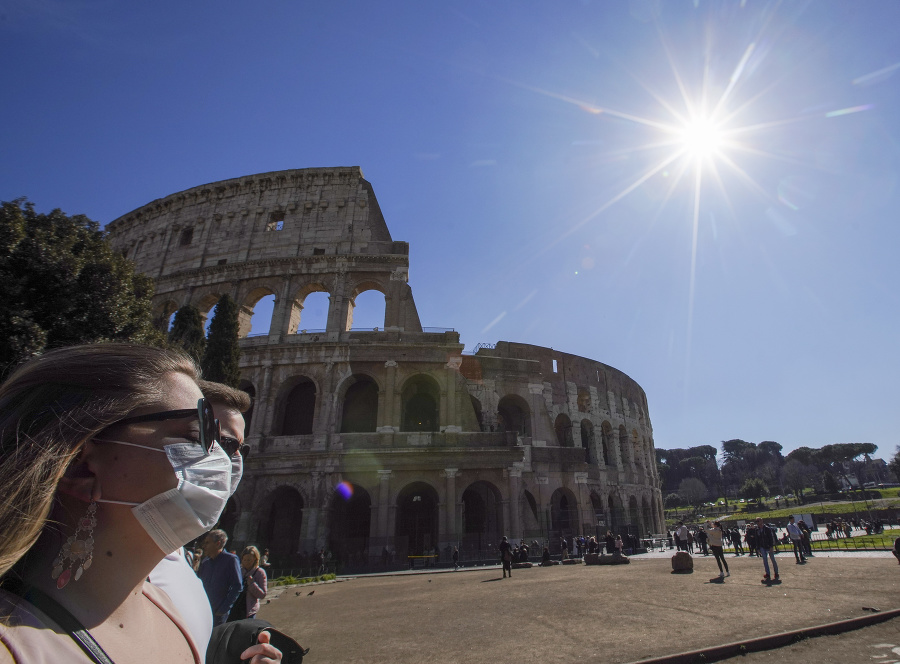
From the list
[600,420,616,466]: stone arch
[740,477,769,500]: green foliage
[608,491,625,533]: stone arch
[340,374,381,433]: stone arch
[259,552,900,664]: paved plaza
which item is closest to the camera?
[259,552,900,664]: paved plaza

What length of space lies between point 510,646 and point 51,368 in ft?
22.0

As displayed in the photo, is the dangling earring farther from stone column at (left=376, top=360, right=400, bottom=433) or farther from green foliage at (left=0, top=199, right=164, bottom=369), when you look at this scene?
stone column at (left=376, top=360, right=400, bottom=433)

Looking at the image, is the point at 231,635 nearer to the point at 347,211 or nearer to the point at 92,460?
the point at 92,460

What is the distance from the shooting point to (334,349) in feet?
73.8

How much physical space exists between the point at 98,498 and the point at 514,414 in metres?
27.2

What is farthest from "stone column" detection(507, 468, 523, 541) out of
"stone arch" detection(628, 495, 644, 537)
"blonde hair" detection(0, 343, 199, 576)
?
"blonde hair" detection(0, 343, 199, 576)

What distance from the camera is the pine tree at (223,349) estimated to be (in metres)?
17.6

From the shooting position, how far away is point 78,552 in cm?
118

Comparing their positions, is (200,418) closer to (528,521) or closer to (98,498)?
(98,498)

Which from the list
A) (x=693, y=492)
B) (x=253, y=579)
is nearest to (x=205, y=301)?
(x=253, y=579)

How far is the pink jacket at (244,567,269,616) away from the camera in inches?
221

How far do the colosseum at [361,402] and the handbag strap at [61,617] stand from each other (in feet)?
65.5

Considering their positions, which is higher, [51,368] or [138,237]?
[138,237]

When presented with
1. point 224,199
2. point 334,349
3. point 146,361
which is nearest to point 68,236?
point 146,361
